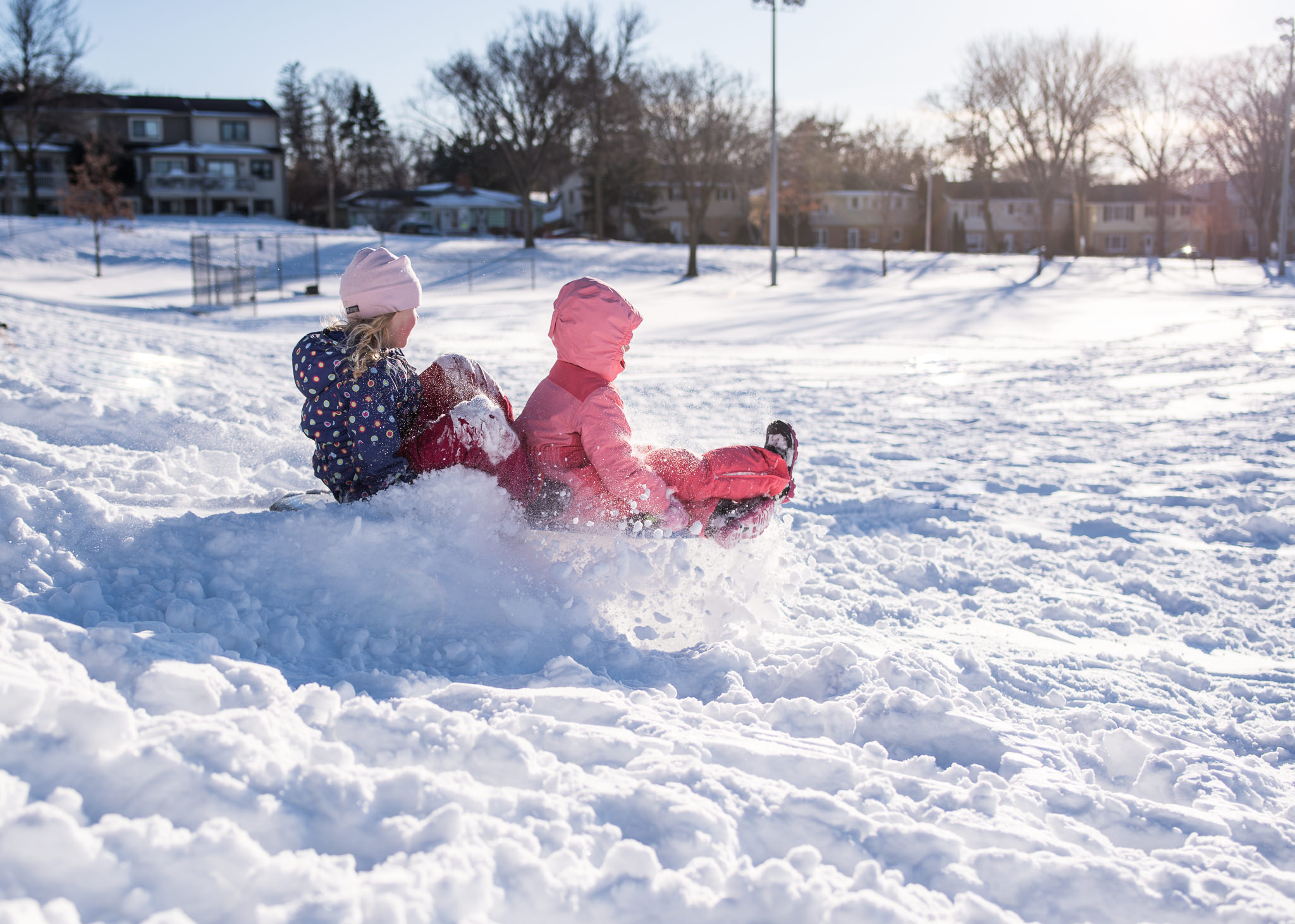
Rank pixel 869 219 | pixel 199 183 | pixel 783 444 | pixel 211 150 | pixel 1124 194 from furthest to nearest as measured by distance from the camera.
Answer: pixel 1124 194
pixel 869 219
pixel 211 150
pixel 199 183
pixel 783 444

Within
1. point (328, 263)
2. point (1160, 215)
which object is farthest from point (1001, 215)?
point (328, 263)

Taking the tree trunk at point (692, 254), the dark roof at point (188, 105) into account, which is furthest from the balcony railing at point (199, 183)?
the tree trunk at point (692, 254)

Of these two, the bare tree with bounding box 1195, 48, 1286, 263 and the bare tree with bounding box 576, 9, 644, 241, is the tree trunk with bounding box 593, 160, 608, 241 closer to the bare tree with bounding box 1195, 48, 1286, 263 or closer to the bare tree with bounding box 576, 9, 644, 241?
the bare tree with bounding box 576, 9, 644, 241

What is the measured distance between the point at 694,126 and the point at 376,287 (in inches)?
1359

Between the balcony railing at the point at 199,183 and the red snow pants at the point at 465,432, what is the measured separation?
57.4 meters

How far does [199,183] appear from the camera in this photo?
5462cm

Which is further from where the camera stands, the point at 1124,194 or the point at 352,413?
the point at 1124,194

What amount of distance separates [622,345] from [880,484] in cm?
322

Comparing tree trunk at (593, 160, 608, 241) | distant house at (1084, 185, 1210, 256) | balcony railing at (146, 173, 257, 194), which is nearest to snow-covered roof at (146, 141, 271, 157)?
balcony railing at (146, 173, 257, 194)

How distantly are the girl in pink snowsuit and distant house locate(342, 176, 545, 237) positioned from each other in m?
53.1

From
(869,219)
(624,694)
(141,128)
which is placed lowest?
(624,694)

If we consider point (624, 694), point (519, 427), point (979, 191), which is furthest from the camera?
point (979, 191)

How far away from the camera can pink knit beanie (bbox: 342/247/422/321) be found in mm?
3463

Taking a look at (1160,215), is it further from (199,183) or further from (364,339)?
(364,339)
